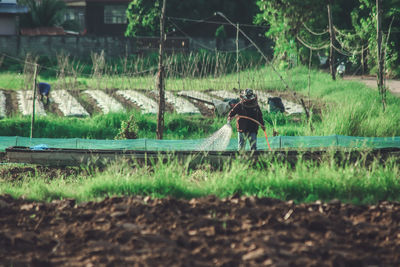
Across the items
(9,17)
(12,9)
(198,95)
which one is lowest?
(198,95)

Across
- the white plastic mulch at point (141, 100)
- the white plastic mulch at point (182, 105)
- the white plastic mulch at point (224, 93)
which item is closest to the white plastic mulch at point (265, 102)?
the white plastic mulch at point (224, 93)

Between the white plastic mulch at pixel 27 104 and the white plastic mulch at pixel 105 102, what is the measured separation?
1540 mm

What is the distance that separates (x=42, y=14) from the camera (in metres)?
31.4

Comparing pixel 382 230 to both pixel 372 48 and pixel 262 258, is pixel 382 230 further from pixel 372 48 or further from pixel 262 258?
pixel 372 48

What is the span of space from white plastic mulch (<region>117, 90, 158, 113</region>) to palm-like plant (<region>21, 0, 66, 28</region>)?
15.4 m

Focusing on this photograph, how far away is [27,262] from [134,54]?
22753mm

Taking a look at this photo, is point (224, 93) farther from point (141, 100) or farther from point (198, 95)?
point (141, 100)

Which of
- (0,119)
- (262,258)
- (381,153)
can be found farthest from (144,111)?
(262,258)

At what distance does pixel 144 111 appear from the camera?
14.1m

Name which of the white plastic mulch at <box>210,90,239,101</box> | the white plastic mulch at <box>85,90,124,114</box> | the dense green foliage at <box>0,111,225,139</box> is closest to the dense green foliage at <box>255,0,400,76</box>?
the white plastic mulch at <box>210,90,239,101</box>

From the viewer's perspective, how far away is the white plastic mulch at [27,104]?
14.0m

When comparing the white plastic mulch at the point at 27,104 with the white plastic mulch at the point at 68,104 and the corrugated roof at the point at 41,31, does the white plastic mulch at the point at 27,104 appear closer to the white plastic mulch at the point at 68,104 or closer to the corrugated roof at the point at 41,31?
the white plastic mulch at the point at 68,104

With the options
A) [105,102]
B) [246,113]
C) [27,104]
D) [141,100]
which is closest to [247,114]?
[246,113]

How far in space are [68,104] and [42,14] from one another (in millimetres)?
17696
